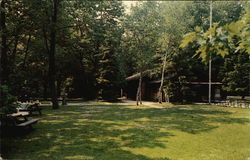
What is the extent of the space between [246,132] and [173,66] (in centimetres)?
1979

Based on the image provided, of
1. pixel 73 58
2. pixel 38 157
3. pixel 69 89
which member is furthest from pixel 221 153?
pixel 69 89

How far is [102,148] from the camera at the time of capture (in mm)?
7352

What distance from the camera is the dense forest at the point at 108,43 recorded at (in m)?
14.3

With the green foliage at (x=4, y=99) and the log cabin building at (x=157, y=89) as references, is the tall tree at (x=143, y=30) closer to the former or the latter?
the log cabin building at (x=157, y=89)

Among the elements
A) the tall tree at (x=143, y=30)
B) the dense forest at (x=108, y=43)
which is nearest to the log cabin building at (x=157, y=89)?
the dense forest at (x=108, y=43)

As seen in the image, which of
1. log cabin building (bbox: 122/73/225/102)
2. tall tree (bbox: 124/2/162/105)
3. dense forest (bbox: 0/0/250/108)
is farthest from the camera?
log cabin building (bbox: 122/73/225/102)

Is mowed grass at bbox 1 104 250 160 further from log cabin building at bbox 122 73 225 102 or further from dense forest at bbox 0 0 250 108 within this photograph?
→ log cabin building at bbox 122 73 225 102

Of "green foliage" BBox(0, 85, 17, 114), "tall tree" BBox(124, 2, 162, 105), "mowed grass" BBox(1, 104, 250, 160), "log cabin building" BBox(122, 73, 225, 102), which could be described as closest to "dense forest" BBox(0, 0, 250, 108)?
"tall tree" BBox(124, 2, 162, 105)

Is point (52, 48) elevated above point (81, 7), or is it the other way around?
point (81, 7)

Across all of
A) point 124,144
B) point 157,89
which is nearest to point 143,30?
point 157,89

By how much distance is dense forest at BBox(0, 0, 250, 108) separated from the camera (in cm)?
1428

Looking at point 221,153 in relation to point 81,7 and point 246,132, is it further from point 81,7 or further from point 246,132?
point 81,7

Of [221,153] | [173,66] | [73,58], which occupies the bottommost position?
[221,153]

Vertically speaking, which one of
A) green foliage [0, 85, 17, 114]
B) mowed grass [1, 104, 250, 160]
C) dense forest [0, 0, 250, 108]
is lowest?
mowed grass [1, 104, 250, 160]
